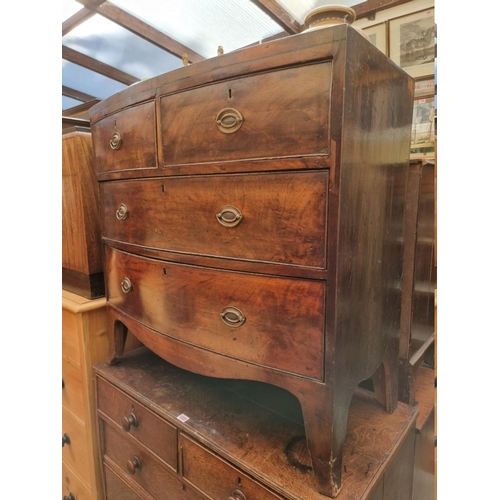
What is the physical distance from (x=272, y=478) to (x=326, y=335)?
37 cm

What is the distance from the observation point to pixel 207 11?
1.81m

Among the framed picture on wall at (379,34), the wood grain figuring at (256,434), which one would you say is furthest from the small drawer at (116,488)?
the framed picture on wall at (379,34)

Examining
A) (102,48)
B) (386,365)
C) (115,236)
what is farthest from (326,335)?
(102,48)

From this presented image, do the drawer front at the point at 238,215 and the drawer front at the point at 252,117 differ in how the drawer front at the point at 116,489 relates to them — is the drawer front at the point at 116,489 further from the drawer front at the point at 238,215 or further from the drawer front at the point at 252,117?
the drawer front at the point at 252,117

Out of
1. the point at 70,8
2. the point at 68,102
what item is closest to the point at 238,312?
the point at 70,8

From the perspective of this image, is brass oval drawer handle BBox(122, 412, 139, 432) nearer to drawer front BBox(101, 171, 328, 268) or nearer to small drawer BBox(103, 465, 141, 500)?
small drawer BBox(103, 465, 141, 500)

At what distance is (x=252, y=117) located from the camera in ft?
2.60

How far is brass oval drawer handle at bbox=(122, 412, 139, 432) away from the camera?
1192 millimetres

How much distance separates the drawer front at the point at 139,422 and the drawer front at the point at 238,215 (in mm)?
542

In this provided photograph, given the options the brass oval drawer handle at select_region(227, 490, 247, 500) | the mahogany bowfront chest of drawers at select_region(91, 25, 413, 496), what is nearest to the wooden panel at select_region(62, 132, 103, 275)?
the mahogany bowfront chest of drawers at select_region(91, 25, 413, 496)

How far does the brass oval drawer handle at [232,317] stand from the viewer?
34.4 inches

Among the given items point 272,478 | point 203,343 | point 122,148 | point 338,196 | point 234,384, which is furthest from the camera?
point 234,384

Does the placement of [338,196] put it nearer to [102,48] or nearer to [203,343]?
[203,343]

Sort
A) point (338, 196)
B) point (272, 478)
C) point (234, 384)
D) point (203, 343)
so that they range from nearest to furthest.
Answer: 1. point (338, 196)
2. point (272, 478)
3. point (203, 343)
4. point (234, 384)
